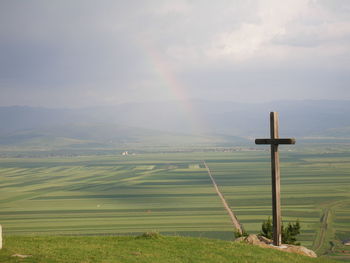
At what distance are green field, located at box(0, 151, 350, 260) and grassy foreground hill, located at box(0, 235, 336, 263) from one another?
33.8 meters

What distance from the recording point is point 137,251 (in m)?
14.8

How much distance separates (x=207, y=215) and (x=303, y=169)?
287 feet

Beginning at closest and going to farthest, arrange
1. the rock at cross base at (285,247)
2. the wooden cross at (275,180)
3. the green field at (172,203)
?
the rock at cross base at (285,247) < the wooden cross at (275,180) < the green field at (172,203)

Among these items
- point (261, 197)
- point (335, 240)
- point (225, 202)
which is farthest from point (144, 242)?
point (261, 197)

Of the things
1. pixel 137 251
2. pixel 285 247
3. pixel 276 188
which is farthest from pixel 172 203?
pixel 137 251

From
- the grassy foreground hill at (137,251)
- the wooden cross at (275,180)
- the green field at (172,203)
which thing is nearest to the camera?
the grassy foreground hill at (137,251)

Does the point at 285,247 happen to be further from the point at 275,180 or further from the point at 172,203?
the point at 172,203

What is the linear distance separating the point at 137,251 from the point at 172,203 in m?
72.1

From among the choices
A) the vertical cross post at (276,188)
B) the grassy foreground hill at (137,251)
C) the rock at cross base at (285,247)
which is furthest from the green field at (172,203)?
the grassy foreground hill at (137,251)

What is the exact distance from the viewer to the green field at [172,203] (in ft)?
197

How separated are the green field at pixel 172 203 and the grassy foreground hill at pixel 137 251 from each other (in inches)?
1332

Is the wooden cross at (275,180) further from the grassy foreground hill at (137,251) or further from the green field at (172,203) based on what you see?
the green field at (172,203)

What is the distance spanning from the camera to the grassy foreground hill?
535 inches

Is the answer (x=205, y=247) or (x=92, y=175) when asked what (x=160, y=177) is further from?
(x=205, y=247)
